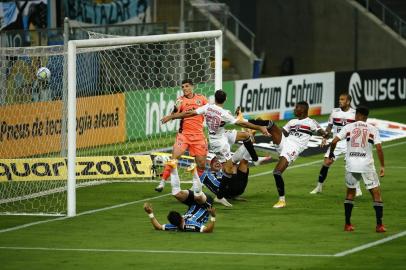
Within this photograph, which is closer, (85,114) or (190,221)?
(190,221)

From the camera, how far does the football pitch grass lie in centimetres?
1683

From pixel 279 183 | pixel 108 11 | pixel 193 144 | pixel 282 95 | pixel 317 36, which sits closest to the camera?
pixel 279 183

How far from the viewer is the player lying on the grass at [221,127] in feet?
70.4

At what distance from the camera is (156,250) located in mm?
17734

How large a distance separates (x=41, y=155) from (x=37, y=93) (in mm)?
1615

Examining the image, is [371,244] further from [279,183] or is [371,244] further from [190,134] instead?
[190,134]

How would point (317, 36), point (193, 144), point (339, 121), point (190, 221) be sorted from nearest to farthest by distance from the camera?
point (190, 221) → point (193, 144) → point (339, 121) → point (317, 36)

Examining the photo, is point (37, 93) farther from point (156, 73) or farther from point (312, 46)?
point (312, 46)

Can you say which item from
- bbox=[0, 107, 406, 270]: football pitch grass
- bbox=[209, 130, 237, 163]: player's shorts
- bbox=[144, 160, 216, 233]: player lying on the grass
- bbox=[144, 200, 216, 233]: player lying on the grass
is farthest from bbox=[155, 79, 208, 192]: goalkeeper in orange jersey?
bbox=[144, 200, 216, 233]: player lying on the grass

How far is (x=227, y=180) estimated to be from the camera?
22422 mm

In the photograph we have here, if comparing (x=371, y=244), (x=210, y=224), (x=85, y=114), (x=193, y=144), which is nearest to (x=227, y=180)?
(x=193, y=144)

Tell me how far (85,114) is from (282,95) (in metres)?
11.1

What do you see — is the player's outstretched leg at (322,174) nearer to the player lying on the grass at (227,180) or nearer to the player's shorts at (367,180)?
the player lying on the grass at (227,180)

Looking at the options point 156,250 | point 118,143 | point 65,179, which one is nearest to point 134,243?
point 156,250
